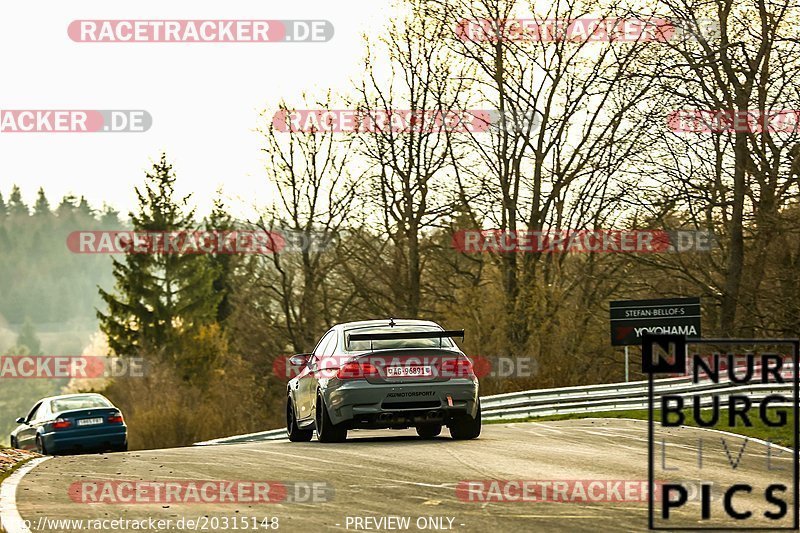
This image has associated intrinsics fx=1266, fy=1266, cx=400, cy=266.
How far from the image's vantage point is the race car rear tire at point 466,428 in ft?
54.2

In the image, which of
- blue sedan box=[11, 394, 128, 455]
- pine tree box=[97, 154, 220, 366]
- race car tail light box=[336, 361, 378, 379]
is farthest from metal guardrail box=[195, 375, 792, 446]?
pine tree box=[97, 154, 220, 366]

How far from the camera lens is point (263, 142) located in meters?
48.3

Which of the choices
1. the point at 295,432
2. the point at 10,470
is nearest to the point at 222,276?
the point at 295,432

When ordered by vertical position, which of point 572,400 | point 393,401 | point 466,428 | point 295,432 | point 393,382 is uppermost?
point 393,382

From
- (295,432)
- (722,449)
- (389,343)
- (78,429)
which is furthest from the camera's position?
(78,429)

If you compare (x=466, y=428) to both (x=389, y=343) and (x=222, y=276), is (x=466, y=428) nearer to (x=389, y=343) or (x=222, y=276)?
(x=389, y=343)

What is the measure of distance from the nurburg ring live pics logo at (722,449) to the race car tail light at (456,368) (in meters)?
2.52

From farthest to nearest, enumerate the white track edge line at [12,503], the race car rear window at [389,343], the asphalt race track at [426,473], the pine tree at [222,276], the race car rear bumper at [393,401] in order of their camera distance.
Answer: the pine tree at [222,276] < the race car rear window at [389,343] < the race car rear bumper at [393,401] < the asphalt race track at [426,473] < the white track edge line at [12,503]

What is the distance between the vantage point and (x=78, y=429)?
2472cm

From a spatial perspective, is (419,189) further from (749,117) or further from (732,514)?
(732,514)

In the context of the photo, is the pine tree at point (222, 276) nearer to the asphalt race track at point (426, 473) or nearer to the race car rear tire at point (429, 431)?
the race car rear tire at point (429, 431)

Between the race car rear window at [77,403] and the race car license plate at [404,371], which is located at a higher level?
the race car license plate at [404,371]

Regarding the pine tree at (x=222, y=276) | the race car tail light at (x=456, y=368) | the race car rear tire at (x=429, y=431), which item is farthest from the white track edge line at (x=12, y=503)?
the pine tree at (x=222, y=276)

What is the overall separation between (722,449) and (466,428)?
336cm
